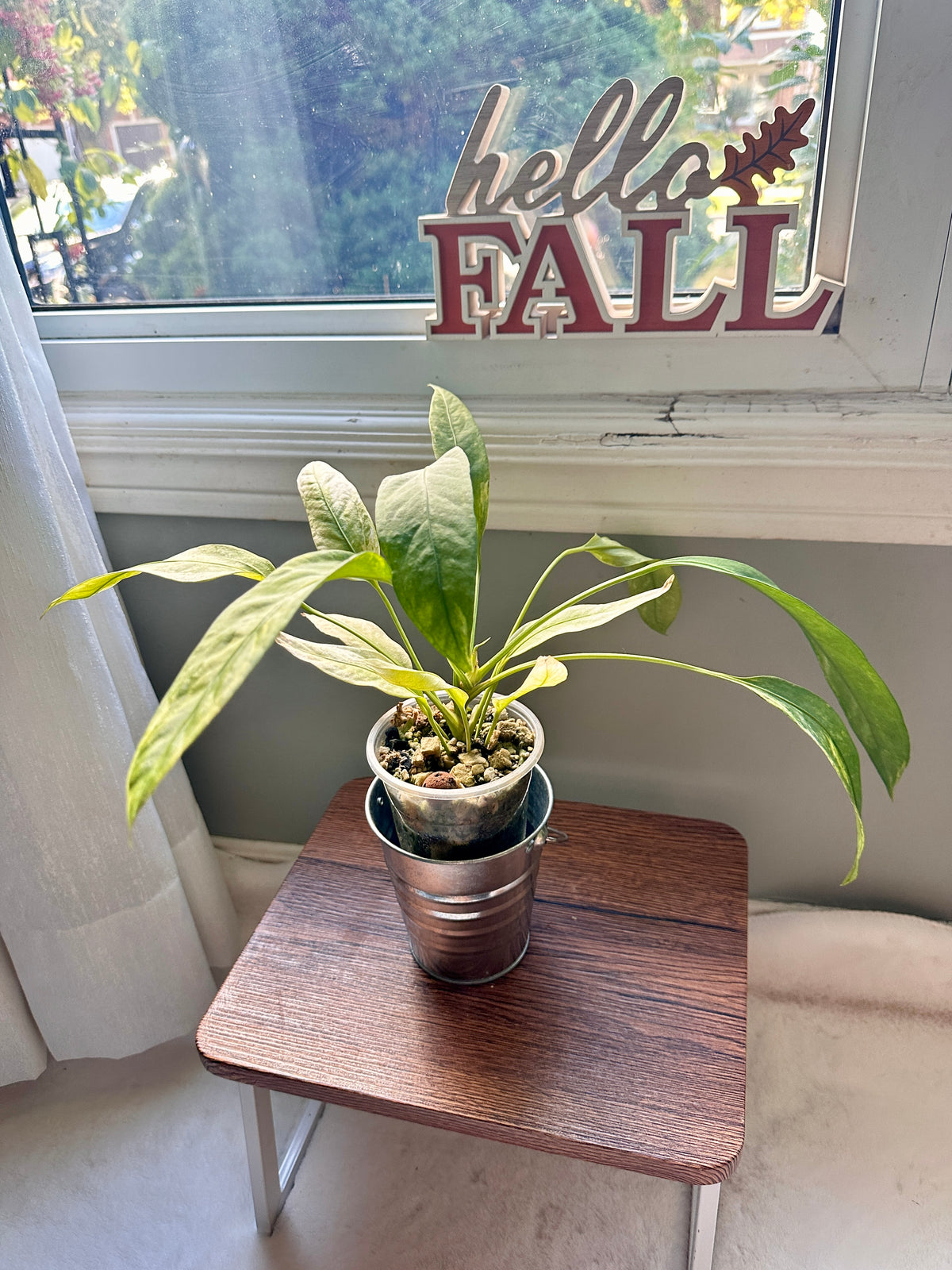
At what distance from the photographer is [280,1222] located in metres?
0.98

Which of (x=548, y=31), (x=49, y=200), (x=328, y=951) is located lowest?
(x=328, y=951)

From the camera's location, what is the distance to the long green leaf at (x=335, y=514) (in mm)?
738

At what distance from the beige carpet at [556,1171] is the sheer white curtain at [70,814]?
0.31ft

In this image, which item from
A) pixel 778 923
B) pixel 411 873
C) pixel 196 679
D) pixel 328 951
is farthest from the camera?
pixel 778 923

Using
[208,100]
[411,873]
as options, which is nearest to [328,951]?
[411,873]

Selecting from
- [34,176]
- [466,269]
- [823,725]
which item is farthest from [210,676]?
[34,176]

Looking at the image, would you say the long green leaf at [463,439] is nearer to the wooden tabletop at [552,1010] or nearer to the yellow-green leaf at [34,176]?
the wooden tabletop at [552,1010]

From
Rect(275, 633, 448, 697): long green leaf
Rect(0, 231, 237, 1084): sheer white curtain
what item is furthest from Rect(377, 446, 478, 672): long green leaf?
Rect(0, 231, 237, 1084): sheer white curtain

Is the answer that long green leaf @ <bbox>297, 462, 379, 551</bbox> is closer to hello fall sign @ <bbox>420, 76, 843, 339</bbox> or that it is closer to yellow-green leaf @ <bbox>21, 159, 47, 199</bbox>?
hello fall sign @ <bbox>420, 76, 843, 339</bbox>

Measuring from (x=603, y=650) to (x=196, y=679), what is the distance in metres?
0.63

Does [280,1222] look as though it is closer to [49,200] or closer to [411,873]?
[411,873]

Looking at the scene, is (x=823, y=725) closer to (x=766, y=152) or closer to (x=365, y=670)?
(x=365, y=670)

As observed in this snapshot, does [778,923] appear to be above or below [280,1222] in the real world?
above

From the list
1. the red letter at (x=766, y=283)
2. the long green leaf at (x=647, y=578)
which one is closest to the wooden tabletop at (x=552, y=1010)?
the long green leaf at (x=647, y=578)
